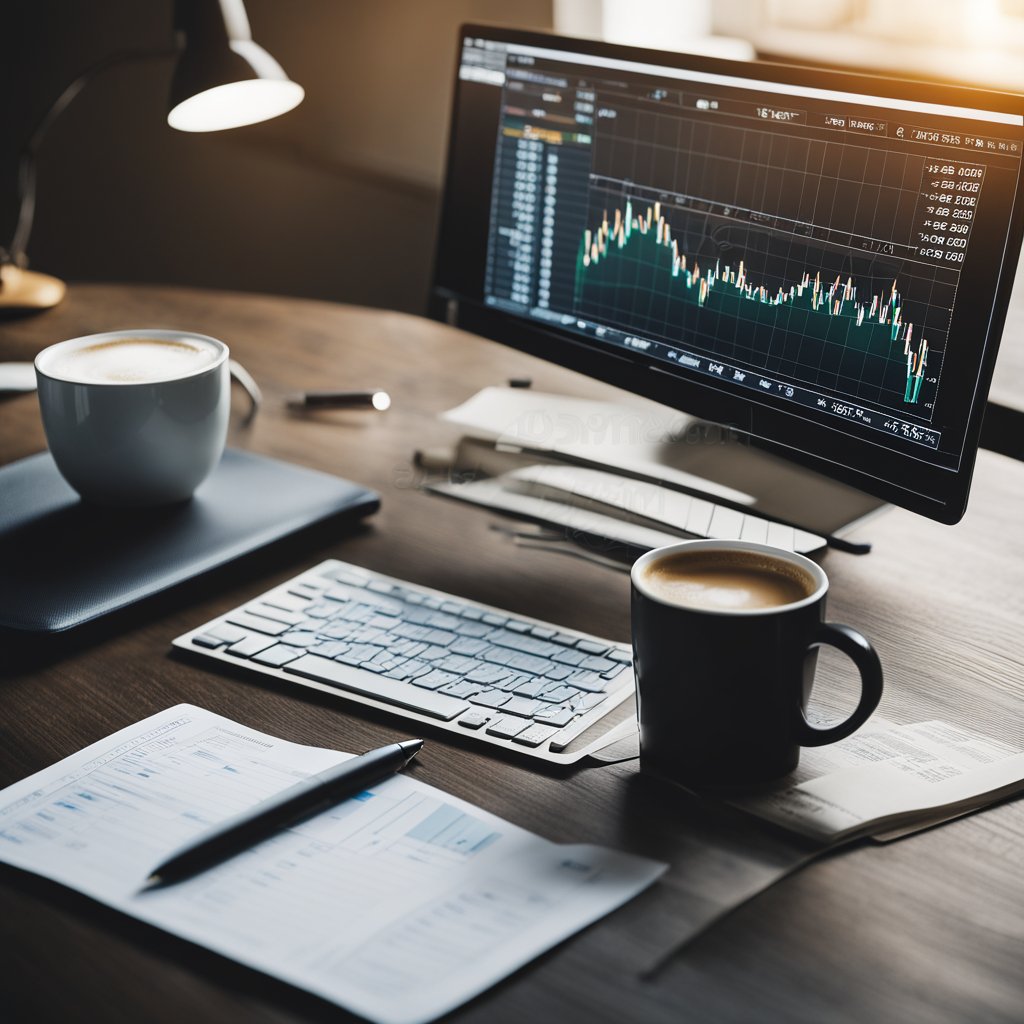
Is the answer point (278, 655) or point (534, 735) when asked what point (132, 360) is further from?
point (534, 735)

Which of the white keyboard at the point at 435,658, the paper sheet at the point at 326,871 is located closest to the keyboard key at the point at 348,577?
the white keyboard at the point at 435,658

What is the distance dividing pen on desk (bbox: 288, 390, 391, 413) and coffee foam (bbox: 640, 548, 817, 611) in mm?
626

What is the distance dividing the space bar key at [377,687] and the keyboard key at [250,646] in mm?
31

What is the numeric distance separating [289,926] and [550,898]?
124mm

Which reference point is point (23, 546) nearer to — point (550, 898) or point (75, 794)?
point (75, 794)

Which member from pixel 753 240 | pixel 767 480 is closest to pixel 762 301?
pixel 753 240

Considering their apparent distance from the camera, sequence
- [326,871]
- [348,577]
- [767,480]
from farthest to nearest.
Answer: [767,480] < [348,577] < [326,871]

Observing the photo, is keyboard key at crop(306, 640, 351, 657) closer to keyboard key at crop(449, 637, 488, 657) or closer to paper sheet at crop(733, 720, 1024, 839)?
keyboard key at crop(449, 637, 488, 657)

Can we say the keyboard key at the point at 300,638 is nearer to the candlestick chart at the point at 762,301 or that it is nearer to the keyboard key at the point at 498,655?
the keyboard key at the point at 498,655

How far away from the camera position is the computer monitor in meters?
0.79

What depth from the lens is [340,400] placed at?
1271 millimetres

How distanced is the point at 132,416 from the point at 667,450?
460mm

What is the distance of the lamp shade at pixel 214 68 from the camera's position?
1100mm

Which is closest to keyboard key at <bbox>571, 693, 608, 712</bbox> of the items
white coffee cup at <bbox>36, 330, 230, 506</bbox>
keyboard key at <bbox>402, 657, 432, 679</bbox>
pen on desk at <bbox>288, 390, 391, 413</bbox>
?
keyboard key at <bbox>402, 657, 432, 679</bbox>
